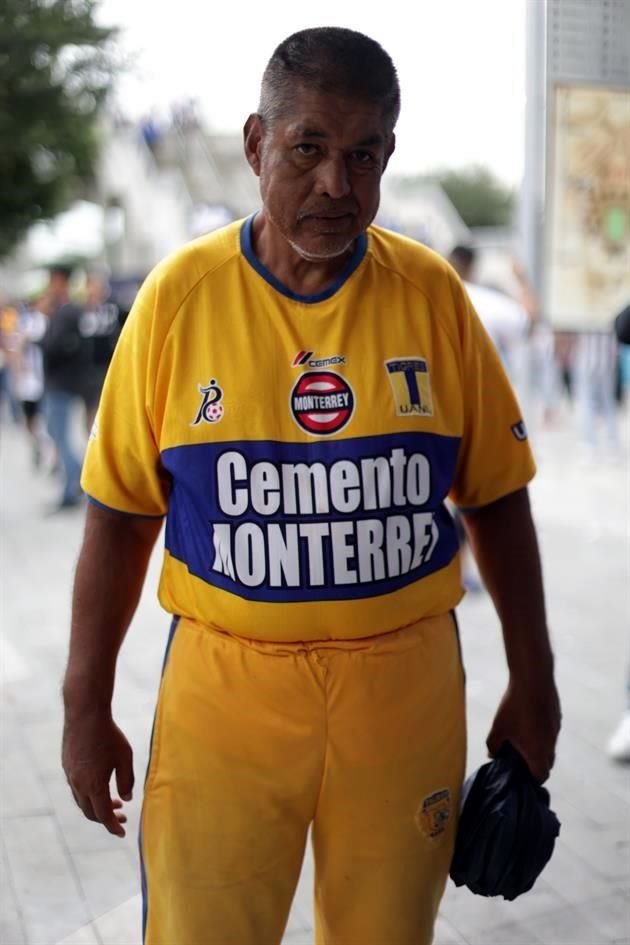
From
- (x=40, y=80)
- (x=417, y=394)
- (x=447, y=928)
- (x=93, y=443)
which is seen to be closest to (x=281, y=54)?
(x=417, y=394)

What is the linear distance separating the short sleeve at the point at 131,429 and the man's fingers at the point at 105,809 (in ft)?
1.50

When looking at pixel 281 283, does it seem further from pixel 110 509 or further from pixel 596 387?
pixel 596 387

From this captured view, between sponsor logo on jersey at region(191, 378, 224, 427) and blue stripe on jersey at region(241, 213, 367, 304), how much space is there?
0.18 meters

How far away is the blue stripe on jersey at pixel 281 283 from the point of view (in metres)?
1.77

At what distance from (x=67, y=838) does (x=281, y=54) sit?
280 centimetres

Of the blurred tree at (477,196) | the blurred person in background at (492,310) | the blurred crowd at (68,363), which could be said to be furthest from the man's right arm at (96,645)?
the blurred tree at (477,196)

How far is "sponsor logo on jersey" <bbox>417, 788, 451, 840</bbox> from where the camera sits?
1.82 m

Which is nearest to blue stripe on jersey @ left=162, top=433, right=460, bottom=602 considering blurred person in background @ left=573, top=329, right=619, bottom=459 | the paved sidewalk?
the paved sidewalk

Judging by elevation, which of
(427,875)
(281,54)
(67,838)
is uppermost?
(281,54)

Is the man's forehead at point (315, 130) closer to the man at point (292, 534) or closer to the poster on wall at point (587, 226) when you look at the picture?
the man at point (292, 534)

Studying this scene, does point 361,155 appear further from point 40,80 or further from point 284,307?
point 40,80

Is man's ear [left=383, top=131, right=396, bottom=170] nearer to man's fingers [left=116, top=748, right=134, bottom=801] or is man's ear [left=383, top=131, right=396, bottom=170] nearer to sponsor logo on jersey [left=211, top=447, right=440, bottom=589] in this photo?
sponsor logo on jersey [left=211, top=447, right=440, bottom=589]

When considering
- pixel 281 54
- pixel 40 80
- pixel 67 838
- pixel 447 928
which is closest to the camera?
pixel 281 54

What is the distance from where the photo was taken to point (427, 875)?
1821 mm
